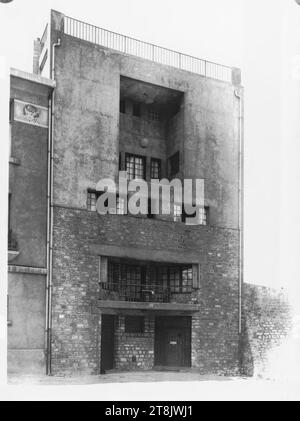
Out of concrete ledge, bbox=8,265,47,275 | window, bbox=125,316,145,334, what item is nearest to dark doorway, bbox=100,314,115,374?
window, bbox=125,316,145,334

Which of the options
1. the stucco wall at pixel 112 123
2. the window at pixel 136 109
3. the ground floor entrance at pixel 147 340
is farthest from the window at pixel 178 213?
the window at pixel 136 109

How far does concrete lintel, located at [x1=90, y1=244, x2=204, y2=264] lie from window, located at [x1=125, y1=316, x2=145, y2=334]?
2515 mm

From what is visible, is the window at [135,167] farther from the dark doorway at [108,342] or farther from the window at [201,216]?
the dark doorway at [108,342]

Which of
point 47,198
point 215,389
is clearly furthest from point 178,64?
point 215,389

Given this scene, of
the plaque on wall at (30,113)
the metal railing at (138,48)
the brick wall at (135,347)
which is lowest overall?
the brick wall at (135,347)

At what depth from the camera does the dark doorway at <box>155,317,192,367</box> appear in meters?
20.0

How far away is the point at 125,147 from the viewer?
20.8 meters

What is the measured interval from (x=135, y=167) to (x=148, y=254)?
12.1 feet

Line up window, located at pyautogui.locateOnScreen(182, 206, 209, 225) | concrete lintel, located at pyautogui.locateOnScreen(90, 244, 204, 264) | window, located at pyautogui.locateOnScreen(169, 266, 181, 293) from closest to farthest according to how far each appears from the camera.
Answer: concrete lintel, located at pyautogui.locateOnScreen(90, 244, 204, 264) < window, located at pyautogui.locateOnScreen(169, 266, 181, 293) < window, located at pyautogui.locateOnScreen(182, 206, 209, 225)

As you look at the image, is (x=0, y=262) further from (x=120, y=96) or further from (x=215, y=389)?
(x=120, y=96)

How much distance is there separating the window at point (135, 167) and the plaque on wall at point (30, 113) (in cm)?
424

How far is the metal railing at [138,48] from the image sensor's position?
18395 millimetres

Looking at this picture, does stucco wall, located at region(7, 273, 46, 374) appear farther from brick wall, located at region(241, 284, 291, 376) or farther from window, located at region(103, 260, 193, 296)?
brick wall, located at region(241, 284, 291, 376)
